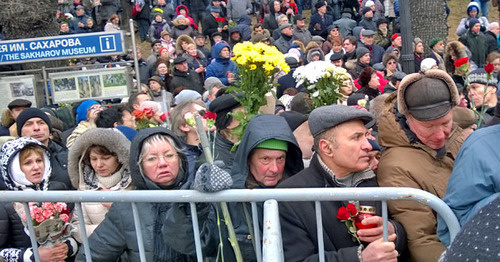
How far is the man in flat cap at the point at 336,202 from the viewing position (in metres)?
2.79

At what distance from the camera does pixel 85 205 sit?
3883mm

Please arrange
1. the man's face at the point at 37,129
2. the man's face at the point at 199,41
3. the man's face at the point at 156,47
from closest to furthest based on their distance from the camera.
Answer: the man's face at the point at 37,129 → the man's face at the point at 156,47 → the man's face at the point at 199,41

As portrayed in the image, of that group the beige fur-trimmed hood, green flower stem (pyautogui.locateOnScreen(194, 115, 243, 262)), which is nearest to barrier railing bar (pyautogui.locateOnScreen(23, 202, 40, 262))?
the beige fur-trimmed hood

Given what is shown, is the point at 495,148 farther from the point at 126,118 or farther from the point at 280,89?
the point at 280,89

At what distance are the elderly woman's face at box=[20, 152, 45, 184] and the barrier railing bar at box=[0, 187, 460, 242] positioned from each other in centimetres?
118

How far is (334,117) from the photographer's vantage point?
10.4ft

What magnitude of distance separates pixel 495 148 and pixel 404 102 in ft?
2.53

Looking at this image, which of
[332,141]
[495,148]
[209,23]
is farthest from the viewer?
[209,23]

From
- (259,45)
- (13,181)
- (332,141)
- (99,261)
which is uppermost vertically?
(259,45)

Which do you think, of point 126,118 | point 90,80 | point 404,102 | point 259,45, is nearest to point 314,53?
point 90,80

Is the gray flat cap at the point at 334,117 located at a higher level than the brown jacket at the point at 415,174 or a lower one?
higher

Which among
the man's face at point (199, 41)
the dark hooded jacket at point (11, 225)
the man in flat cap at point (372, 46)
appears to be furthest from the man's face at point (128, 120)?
the man's face at point (199, 41)

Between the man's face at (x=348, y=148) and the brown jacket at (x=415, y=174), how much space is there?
16 centimetres

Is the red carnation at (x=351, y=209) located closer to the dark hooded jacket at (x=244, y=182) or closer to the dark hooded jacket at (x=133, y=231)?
the dark hooded jacket at (x=244, y=182)
